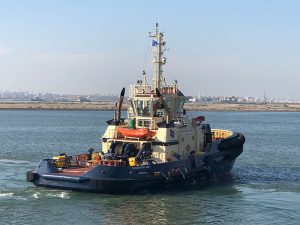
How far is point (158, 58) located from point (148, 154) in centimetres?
513

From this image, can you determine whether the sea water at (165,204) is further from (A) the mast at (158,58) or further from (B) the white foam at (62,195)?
(A) the mast at (158,58)

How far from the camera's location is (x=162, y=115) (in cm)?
2461

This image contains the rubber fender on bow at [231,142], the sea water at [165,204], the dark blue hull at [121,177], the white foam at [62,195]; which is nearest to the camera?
the sea water at [165,204]

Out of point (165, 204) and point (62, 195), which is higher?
point (62, 195)

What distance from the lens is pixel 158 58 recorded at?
83.4 feet

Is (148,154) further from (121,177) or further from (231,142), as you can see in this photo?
(231,142)

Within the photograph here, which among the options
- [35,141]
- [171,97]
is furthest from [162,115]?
[35,141]

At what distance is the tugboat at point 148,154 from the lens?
21.1m

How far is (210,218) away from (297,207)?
4.05 m

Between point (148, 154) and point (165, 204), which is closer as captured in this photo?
point (165, 204)

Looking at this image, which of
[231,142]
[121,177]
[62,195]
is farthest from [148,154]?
[231,142]

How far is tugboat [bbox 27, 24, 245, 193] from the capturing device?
21.1 metres

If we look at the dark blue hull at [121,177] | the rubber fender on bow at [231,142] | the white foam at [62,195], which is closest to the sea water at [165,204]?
the white foam at [62,195]

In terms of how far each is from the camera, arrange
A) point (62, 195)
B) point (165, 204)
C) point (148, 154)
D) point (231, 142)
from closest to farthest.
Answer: point (165, 204), point (62, 195), point (148, 154), point (231, 142)
